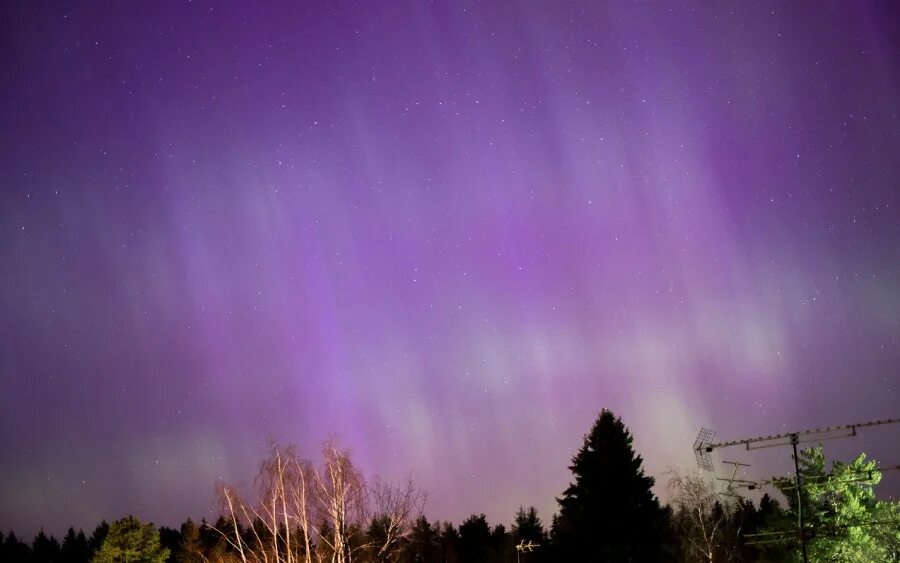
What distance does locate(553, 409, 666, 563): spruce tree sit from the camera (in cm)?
4403

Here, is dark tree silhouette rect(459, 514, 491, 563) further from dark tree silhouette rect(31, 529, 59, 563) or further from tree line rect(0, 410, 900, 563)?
dark tree silhouette rect(31, 529, 59, 563)

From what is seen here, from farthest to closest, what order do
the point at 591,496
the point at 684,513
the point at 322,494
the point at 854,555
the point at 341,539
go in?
the point at 684,513 → the point at 591,496 → the point at 854,555 → the point at 322,494 → the point at 341,539

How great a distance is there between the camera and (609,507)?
4544 cm

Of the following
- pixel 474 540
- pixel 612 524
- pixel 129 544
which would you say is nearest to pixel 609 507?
pixel 612 524

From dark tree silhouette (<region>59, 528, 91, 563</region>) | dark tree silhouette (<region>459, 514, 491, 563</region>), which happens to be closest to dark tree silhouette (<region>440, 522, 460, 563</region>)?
dark tree silhouette (<region>459, 514, 491, 563</region>)

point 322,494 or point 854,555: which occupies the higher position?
point 322,494

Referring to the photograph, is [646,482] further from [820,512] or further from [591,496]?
[820,512]

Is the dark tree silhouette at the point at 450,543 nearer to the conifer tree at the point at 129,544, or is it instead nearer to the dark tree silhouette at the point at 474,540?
the dark tree silhouette at the point at 474,540

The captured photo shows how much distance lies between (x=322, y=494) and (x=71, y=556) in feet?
296

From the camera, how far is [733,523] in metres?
79.8

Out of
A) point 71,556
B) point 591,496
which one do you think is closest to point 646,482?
point 591,496

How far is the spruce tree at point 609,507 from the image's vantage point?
144 feet

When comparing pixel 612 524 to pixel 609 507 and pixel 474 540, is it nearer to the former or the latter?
pixel 609 507

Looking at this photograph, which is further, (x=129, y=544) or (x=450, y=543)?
(x=450, y=543)
